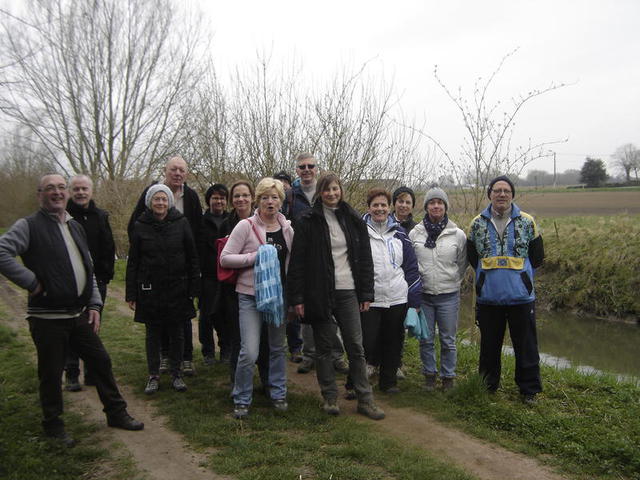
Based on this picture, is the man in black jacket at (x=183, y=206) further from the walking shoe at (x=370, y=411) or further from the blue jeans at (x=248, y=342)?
the walking shoe at (x=370, y=411)

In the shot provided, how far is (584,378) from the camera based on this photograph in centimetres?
575

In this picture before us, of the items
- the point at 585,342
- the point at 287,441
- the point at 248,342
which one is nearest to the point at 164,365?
the point at 248,342

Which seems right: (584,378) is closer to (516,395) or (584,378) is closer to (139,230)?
(516,395)

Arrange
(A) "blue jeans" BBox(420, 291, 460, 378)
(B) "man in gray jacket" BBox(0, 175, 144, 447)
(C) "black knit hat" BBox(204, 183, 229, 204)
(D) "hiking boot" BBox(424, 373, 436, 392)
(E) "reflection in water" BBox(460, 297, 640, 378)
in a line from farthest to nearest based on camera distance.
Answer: (E) "reflection in water" BBox(460, 297, 640, 378) < (C) "black knit hat" BBox(204, 183, 229, 204) < (D) "hiking boot" BBox(424, 373, 436, 392) < (A) "blue jeans" BBox(420, 291, 460, 378) < (B) "man in gray jacket" BBox(0, 175, 144, 447)

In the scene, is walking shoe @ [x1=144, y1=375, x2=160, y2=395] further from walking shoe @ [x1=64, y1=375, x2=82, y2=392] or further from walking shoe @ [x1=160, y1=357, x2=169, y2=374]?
walking shoe @ [x1=64, y1=375, x2=82, y2=392]

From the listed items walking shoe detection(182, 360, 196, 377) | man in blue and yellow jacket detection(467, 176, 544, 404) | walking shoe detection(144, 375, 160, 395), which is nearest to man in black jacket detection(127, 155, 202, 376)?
walking shoe detection(182, 360, 196, 377)

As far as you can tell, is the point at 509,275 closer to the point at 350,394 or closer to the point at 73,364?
the point at 350,394

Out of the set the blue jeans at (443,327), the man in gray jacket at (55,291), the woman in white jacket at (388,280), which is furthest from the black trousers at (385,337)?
the man in gray jacket at (55,291)

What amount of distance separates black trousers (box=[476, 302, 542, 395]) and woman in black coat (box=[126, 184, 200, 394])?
2806 mm

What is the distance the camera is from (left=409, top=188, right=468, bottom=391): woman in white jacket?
17.3 feet

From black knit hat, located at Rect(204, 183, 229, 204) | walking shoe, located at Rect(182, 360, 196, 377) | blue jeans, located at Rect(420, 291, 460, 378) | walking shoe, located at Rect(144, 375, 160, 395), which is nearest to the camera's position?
walking shoe, located at Rect(144, 375, 160, 395)

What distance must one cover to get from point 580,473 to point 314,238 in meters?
2.56

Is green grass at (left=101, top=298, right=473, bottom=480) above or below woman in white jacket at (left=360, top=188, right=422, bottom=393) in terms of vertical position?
below

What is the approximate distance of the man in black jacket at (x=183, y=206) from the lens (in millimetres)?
5590
